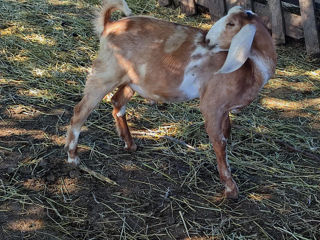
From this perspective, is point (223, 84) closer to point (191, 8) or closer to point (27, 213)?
point (27, 213)

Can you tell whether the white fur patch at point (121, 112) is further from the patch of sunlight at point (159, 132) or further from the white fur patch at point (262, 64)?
the white fur patch at point (262, 64)

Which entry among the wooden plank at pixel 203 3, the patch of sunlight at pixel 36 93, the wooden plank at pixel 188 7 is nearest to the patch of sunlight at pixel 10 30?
the patch of sunlight at pixel 36 93

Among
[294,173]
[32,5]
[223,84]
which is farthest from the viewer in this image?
[32,5]

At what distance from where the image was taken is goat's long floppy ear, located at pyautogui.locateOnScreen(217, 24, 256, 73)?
3.22 meters

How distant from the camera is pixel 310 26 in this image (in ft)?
19.1

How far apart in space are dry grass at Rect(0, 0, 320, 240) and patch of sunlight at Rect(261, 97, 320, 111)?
0.01 meters

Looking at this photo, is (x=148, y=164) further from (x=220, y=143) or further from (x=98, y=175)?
(x=220, y=143)

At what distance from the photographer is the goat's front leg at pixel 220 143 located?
3500 millimetres

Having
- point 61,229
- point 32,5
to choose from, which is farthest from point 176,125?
point 32,5

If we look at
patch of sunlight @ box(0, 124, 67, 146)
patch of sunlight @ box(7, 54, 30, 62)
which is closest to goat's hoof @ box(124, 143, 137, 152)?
patch of sunlight @ box(0, 124, 67, 146)

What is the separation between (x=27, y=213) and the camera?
3.37 m

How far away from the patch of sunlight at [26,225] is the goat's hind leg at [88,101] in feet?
2.49

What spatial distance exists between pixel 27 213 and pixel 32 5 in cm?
450

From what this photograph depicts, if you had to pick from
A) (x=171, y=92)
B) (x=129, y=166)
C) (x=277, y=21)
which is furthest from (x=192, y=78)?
(x=277, y=21)
